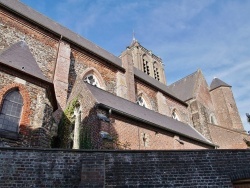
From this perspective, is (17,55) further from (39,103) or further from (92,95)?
Answer: (92,95)

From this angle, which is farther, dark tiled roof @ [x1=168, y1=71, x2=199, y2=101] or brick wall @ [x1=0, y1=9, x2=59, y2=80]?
dark tiled roof @ [x1=168, y1=71, x2=199, y2=101]

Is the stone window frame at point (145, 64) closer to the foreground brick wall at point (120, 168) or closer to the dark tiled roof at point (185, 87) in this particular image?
the dark tiled roof at point (185, 87)

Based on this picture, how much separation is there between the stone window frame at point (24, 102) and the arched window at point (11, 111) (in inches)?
4.6

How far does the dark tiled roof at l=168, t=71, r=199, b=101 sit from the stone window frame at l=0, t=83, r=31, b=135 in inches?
762

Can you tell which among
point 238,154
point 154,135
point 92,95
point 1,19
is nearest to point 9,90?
point 92,95

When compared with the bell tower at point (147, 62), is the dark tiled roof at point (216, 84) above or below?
below

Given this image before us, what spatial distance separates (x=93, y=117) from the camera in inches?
416

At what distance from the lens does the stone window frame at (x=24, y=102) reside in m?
9.28

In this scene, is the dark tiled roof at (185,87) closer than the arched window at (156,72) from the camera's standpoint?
Yes

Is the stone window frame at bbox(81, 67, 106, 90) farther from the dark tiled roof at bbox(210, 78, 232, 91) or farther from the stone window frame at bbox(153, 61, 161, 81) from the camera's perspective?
the stone window frame at bbox(153, 61, 161, 81)

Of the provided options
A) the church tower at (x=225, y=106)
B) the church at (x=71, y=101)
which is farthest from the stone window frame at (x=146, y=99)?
the church tower at (x=225, y=106)

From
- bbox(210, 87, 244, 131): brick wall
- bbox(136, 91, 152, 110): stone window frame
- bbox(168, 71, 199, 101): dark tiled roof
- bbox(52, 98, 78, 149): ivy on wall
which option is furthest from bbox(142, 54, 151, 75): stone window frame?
bbox(52, 98, 78, 149): ivy on wall

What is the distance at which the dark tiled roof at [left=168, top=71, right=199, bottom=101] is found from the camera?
86.8 feet

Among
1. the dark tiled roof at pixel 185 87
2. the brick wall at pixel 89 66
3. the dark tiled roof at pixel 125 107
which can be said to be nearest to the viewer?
the dark tiled roof at pixel 125 107
